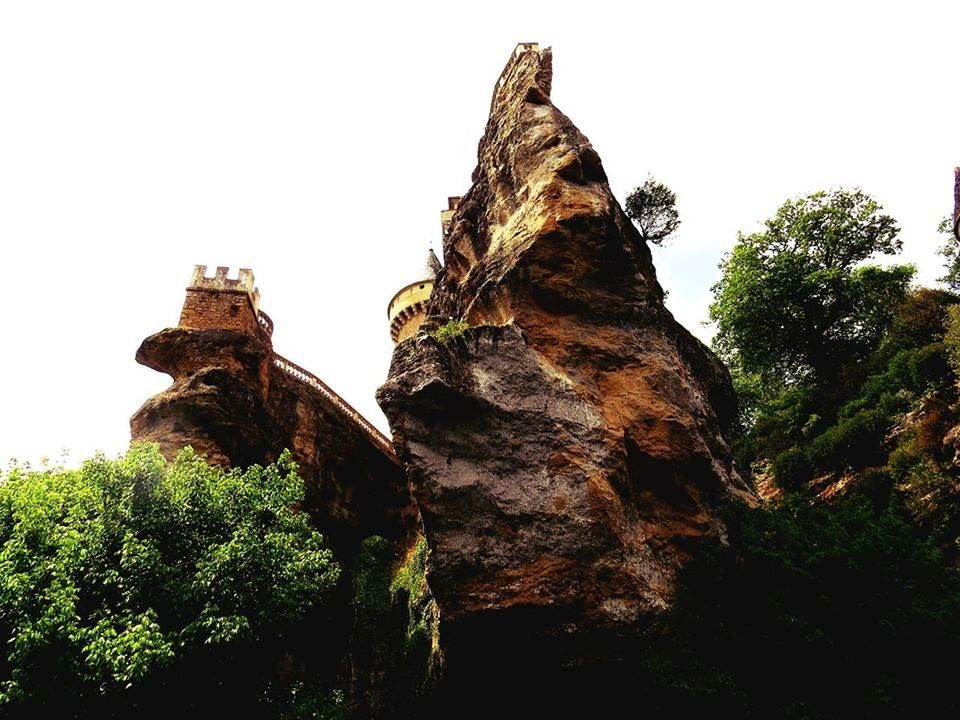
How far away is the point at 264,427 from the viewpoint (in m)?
18.6

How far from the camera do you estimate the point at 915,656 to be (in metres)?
8.23

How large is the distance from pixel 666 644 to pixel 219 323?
1751 cm

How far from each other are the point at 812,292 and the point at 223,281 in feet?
81.8

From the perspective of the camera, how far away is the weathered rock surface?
16.7 metres

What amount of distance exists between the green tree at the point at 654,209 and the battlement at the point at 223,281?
16844mm

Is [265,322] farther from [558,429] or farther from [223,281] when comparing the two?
[558,429]

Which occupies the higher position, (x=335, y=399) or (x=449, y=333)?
(x=335, y=399)

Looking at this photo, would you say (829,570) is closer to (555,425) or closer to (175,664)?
(555,425)

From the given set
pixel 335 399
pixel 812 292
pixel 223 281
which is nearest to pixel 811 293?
pixel 812 292

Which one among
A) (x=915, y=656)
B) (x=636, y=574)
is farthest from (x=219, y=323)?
(x=915, y=656)

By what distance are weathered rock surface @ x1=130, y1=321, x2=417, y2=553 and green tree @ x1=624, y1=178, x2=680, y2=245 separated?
15882 millimetres

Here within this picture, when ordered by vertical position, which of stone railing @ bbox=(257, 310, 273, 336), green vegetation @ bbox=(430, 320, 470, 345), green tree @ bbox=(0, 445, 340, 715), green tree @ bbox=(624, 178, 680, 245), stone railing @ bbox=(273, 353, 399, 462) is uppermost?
green tree @ bbox=(624, 178, 680, 245)

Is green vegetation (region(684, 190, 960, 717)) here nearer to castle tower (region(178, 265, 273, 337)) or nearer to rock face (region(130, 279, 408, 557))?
rock face (region(130, 279, 408, 557))

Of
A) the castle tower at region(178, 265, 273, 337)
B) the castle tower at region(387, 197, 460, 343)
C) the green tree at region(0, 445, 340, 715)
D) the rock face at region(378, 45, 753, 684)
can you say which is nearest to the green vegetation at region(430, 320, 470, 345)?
the rock face at region(378, 45, 753, 684)
